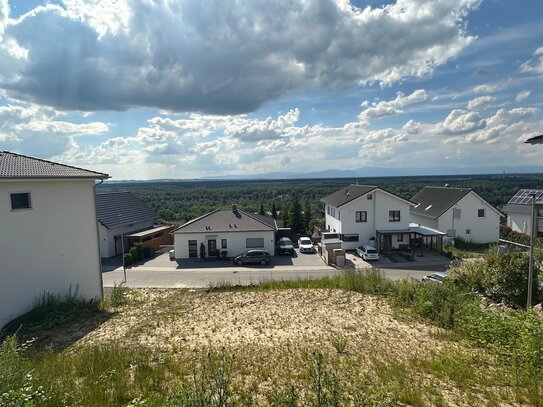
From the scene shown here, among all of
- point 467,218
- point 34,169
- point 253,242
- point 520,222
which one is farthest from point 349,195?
point 34,169

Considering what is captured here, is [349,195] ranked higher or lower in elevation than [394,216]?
higher

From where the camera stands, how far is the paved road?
74.4ft

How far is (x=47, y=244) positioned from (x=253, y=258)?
1671cm

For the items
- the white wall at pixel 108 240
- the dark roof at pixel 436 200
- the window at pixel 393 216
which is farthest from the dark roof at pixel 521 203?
the white wall at pixel 108 240

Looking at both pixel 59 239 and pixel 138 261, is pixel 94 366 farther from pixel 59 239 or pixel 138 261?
pixel 138 261

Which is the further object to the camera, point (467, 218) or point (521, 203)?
point (521, 203)

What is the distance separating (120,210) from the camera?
35.9m

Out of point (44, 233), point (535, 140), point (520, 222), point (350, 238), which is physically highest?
point (535, 140)

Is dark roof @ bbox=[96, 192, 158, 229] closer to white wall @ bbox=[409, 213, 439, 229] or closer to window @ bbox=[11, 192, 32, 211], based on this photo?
window @ bbox=[11, 192, 32, 211]

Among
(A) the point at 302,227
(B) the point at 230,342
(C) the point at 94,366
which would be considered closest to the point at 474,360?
(B) the point at 230,342

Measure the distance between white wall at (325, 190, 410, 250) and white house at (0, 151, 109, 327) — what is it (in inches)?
889

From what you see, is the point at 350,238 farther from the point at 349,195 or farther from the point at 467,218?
the point at 467,218

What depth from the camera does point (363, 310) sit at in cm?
1308

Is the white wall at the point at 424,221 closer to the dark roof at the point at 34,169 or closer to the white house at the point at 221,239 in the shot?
the white house at the point at 221,239
